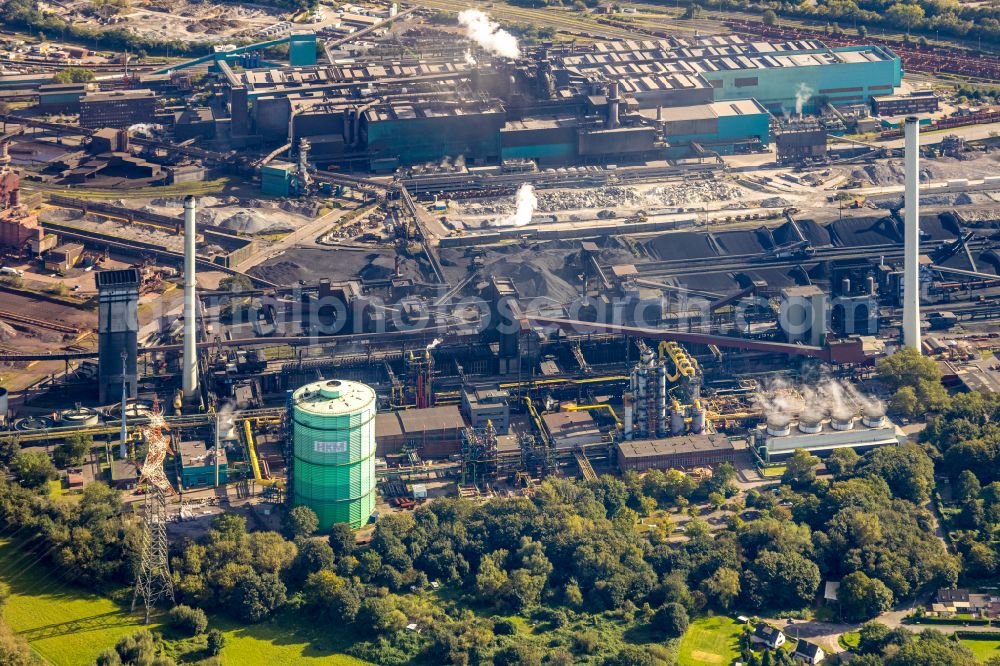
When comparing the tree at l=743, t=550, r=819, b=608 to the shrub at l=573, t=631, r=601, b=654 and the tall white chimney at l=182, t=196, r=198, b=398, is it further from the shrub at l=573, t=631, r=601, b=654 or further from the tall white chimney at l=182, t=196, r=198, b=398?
the tall white chimney at l=182, t=196, r=198, b=398

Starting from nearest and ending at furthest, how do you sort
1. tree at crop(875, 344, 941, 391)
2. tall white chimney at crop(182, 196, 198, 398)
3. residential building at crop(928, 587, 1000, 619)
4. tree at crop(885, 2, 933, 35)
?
residential building at crop(928, 587, 1000, 619), tall white chimney at crop(182, 196, 198, 398), tree at crop(875, 344, 941, 391), tree at crop(885, 2, 933, 35)

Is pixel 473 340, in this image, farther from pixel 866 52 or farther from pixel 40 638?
pixel 866 52

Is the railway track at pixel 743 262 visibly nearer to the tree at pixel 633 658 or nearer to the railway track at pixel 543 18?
the tree at pixel 633 658

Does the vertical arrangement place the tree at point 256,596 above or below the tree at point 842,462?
below

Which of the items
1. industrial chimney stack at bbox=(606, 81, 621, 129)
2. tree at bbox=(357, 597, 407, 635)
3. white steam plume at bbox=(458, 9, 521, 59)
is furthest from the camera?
white steam plume at bbox=(458, 9, 521, 59)

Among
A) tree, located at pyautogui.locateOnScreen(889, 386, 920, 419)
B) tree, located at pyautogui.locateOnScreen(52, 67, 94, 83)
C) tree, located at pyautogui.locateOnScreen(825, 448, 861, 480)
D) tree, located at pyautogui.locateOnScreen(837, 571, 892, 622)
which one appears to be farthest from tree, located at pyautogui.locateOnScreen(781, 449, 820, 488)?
tree, located at pyautogui.locateOnScreen(52, 67, 94, 83)

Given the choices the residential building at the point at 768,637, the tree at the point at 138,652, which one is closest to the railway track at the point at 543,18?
the residential building at the point at 768,637

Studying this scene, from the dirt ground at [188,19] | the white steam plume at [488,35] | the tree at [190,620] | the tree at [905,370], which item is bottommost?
the tree at [190,620]

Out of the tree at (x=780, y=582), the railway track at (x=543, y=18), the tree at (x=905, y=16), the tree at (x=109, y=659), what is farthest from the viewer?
the tree at (x=905, y=16)
